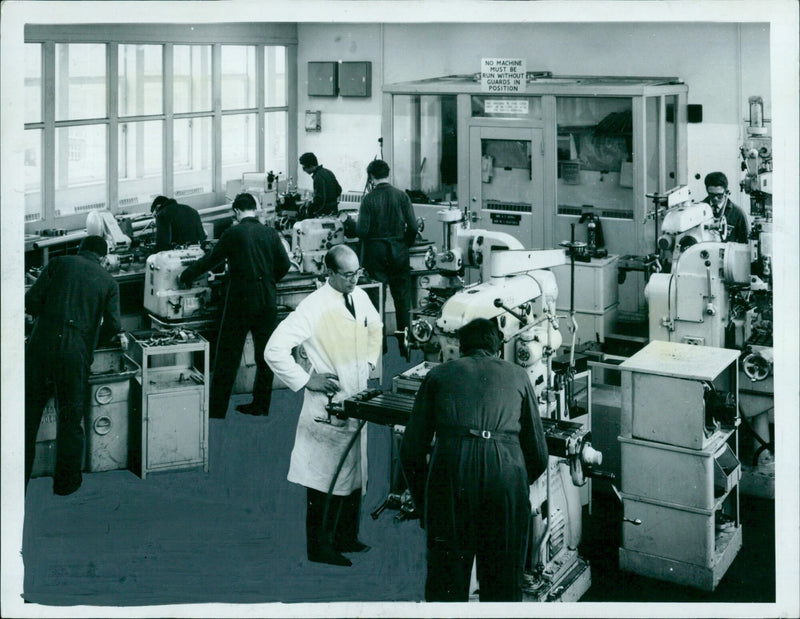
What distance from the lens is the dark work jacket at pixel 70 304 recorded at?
376cm

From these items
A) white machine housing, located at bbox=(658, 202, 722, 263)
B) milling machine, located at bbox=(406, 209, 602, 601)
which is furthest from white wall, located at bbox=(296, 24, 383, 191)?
milling machine, located at bbox=(406, 209, 602, 601)

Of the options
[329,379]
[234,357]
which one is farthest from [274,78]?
[329,379]

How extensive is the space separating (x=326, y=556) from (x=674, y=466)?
1210mm

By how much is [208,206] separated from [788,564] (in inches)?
168

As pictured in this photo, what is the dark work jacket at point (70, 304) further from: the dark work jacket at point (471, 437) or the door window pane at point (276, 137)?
the door window pane at point (276, 137)

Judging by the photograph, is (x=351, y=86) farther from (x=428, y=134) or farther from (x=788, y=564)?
(x=788, y=564)

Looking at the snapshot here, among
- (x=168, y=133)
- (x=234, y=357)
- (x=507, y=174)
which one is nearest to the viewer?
(x=234, y=357)

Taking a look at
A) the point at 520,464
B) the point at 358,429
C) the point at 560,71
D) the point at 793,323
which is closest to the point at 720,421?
the point at 793,323

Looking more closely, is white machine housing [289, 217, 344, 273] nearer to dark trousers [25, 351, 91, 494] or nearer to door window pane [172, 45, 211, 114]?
door window pane [172, 45, 211, 114]

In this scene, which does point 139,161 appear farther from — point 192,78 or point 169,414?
point 169,414

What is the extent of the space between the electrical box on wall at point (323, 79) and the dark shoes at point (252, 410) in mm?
2662

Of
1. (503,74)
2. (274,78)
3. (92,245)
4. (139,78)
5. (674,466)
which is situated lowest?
(674,466)

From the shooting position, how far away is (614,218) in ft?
19.2

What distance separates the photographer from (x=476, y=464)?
8.84 ft
